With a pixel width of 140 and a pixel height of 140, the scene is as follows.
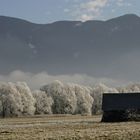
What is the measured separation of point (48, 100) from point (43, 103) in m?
1.96

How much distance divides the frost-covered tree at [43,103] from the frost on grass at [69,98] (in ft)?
14.1

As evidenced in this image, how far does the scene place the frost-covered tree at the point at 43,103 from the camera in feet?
494

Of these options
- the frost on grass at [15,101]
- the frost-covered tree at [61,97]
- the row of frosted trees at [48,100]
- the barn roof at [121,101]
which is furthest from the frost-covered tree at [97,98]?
the barn roof at [121,101]

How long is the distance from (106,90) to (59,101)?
28401 millimetres

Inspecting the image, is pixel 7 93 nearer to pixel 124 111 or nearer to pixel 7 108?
pixel 7 108

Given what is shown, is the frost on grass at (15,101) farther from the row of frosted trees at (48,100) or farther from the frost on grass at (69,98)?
the frost on grass at (69,98)

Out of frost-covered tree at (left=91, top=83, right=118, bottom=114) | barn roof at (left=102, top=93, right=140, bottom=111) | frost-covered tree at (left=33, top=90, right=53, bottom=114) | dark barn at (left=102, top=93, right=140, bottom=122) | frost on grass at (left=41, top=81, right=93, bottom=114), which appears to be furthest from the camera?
frost-covered tree at (left=91, top=83, right=118, bottom=114)

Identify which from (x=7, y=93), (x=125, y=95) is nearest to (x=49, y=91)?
(x=7, y=93)

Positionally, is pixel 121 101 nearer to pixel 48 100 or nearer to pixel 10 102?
pixel 10 102

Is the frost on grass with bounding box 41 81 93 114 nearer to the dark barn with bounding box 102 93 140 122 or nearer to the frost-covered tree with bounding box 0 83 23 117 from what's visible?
the frost-covered tree with bounding box 0 83 23 117

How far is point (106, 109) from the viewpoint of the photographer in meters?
80.2

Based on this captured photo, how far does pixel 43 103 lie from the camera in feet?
502

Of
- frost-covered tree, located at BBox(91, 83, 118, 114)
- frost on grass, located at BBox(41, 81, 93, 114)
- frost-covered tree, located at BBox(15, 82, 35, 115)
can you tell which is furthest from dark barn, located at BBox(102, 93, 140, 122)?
frost-covered tree, located at BBox(91, 83, 118, 114)

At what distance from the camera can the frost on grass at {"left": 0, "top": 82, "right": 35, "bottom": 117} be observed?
141m
